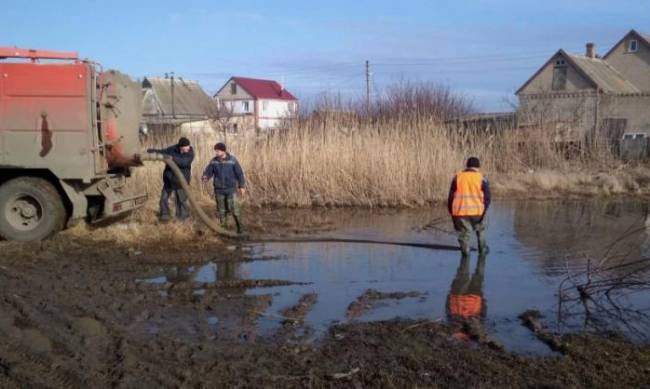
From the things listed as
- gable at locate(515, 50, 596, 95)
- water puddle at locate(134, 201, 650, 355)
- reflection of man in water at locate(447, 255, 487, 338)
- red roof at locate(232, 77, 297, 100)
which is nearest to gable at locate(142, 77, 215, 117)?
red roof at locate(232, 77, 297, 100)

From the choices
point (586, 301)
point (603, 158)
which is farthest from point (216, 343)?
point (603, 158)

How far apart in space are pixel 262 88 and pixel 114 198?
226ft

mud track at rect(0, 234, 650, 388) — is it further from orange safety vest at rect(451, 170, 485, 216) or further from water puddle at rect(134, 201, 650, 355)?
orange safety vest at rect(451, 170, 485, 216)

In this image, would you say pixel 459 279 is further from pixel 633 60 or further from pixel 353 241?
pixel 633 60

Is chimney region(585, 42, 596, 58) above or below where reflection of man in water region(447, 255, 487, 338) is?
above

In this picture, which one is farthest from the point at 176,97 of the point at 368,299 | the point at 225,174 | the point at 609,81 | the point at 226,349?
the point at 226,349

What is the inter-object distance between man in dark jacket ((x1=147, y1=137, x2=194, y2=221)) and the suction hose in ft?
0.98

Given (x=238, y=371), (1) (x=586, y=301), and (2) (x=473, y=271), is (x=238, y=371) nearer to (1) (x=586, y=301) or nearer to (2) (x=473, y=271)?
(1) (x=586, y=301)

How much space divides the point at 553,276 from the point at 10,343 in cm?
686

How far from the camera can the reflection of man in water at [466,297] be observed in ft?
22.7

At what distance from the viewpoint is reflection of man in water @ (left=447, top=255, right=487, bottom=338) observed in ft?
22.7

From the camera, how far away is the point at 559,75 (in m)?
45.7

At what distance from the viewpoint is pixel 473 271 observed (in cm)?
932

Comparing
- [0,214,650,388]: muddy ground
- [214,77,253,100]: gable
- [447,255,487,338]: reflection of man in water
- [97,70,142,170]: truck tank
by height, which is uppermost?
[214,77,253,100]: gable
